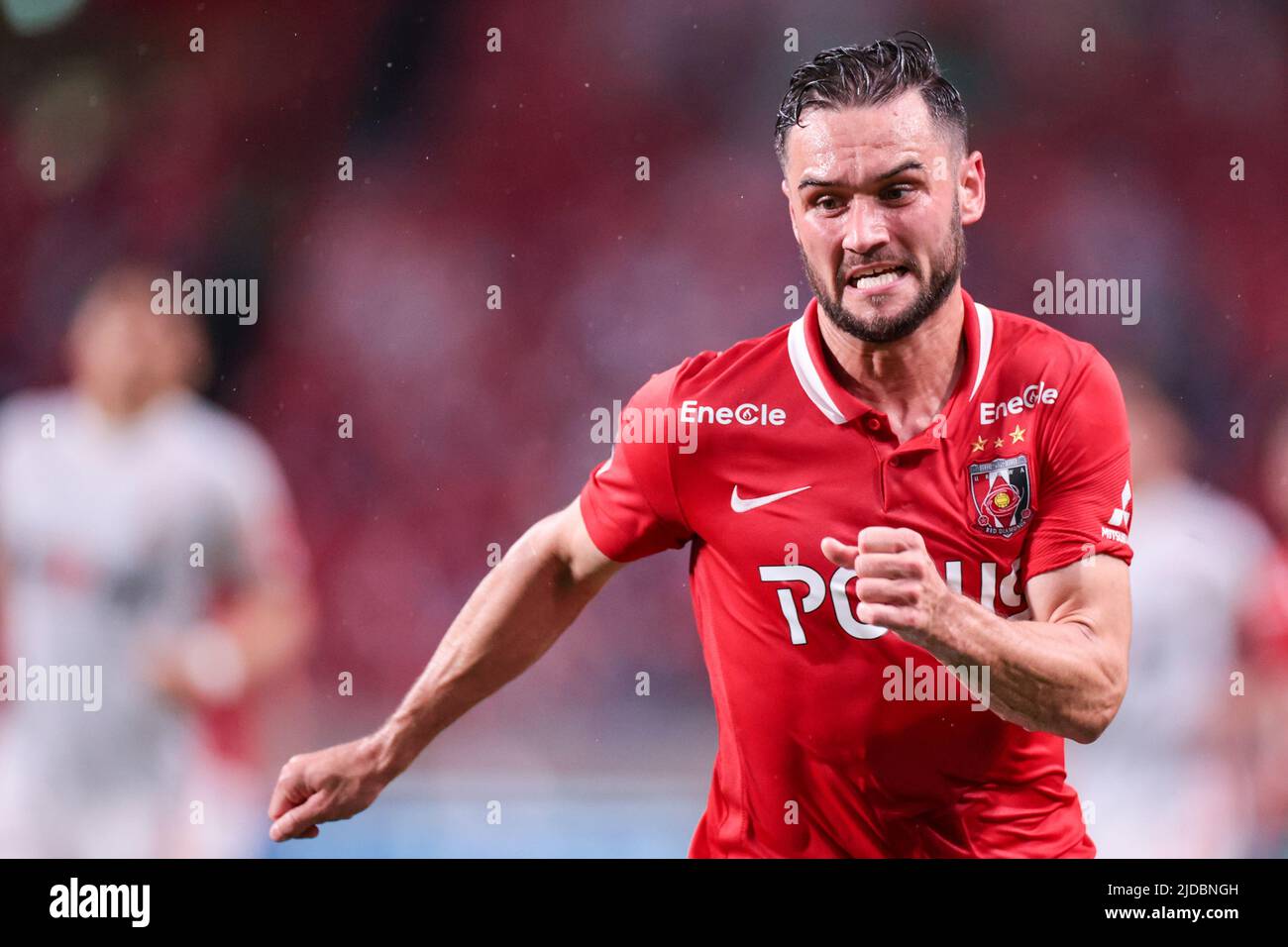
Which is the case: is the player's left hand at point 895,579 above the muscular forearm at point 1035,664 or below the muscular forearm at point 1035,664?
above

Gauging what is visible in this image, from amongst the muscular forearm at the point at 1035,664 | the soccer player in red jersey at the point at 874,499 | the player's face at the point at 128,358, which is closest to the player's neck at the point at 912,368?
the soccer player in red jersey at the point at 874,499

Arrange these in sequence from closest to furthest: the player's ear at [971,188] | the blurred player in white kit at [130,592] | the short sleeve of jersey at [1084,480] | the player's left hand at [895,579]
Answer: the player's left hand at [895,579]
the short sleeve of jersey at [1084,480]
the player's ear at [971,188]
the blurred player in white kit at [130,592]

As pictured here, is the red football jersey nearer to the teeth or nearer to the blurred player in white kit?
the teeth

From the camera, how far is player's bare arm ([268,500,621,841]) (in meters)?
2.29

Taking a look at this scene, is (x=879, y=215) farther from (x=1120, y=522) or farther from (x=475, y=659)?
(x=475, y=659)

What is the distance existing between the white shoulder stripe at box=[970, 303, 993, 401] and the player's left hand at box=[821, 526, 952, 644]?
525 mm

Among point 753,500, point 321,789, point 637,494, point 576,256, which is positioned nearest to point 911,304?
point 753,500

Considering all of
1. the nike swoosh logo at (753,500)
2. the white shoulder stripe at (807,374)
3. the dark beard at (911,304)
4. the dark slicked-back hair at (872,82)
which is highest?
the dark slicked-back hair at (872,82)

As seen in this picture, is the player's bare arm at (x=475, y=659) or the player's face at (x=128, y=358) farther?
the player's face at (x=128, y=358)

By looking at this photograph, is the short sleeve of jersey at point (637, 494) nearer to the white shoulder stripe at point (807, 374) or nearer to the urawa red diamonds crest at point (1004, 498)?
the white shoulder stripe at point (807, 374)

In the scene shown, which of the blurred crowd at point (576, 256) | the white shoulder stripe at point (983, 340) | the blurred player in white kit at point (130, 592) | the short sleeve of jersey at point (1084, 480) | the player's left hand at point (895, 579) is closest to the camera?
the player's left hand at point (895, 579)

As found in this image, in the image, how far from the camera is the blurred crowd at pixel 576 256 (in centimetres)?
362

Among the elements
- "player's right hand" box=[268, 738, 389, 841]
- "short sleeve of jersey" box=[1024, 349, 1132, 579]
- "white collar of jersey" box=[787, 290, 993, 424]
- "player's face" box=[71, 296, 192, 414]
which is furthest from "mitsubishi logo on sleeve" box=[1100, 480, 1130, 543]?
"player's face" box=[71, 296, 192, 414]
